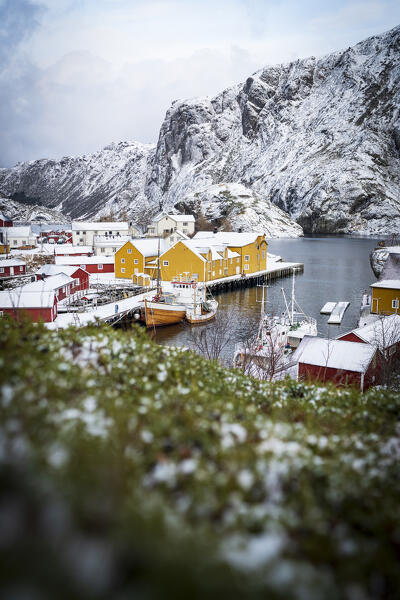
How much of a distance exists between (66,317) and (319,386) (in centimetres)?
2601

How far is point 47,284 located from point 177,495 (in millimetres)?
33396

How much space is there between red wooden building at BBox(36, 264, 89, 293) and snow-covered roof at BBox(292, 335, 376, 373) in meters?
29.8

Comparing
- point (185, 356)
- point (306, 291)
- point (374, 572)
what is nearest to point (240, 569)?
point (374, 572)

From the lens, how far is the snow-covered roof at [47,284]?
1260 inches

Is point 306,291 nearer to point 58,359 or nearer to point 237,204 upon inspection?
point 58,359

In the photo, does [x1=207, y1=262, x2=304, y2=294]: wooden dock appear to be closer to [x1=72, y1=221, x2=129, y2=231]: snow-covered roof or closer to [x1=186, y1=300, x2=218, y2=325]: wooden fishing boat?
[x1=186, y1=300, x2=218, y2=325]: wooden fishing boat

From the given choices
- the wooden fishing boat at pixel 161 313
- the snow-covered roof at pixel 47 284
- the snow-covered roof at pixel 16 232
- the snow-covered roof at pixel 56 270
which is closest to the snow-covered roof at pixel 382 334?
the wooden fishing boat at pixel 161 313

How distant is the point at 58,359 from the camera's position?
6.29m

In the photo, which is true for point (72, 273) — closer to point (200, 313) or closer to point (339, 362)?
point (200, 313)

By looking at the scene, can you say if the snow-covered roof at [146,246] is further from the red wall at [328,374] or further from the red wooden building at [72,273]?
the red wall at [328,374]

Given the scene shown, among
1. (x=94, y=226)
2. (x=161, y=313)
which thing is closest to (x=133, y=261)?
(x=161, y=313)

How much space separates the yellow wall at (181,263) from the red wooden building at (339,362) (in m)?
33.5

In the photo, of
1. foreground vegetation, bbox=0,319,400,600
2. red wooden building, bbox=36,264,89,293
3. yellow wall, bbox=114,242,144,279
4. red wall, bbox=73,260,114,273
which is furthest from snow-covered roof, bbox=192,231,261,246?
foreground vegetation, bbox=0,319,400,600

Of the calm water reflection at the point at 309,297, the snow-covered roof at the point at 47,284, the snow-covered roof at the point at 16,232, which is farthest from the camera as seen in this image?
the snow-covered roof at the point at 16,232
